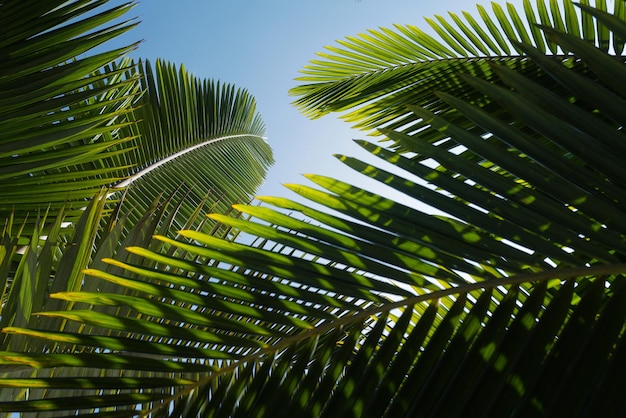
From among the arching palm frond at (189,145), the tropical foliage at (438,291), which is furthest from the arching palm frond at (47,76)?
the arching palm frond at (189,145)

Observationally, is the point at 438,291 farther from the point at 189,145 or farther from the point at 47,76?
the point at 189,145

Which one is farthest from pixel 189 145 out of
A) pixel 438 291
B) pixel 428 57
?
pixel 438 291

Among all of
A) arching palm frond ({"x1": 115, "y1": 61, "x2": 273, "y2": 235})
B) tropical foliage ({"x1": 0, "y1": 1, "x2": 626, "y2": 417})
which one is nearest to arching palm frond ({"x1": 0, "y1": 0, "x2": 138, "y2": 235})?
tropical foliage ({"x1": 0, "y1": 1, "x2": 626, "y2": 417})

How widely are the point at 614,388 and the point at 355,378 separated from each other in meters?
0.27

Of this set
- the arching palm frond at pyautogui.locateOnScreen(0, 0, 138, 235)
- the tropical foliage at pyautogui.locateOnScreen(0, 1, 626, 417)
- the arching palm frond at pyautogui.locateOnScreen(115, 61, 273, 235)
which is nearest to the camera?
the tropical foliage at pyautogui.locateOnScreen(0, 1, 626, 417)

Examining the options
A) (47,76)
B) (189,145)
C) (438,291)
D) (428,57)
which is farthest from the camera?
Result: (189,145)

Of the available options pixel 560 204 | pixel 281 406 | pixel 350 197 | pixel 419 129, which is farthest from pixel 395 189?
pixel 419 129

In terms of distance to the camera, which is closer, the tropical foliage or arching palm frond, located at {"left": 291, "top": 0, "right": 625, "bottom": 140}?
the tropical foliage

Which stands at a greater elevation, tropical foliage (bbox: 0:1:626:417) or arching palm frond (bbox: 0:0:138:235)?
arching palm frond (bbox: 0:0:138:235)

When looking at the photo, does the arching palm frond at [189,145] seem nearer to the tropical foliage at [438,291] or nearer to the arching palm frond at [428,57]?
the arching palm frond at [428,57]

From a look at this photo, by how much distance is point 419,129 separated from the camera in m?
2.10

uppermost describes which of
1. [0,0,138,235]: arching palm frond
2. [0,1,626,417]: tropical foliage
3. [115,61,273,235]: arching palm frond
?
[115,61,273,235]: arching palm frond

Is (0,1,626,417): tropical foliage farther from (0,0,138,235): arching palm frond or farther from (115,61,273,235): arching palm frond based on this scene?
(115,61,273,235): arching palm frond

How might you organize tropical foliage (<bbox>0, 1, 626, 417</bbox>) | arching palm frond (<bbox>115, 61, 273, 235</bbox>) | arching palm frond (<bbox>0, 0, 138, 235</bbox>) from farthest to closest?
arching palm frond (<bbox>115, 61, 273, 235</bbox>), arching palm frond (<bbox>0, 0, 138, 235</bbox>), tropical foliage (<bbox>0, 1, 626, 417</bbox>)
